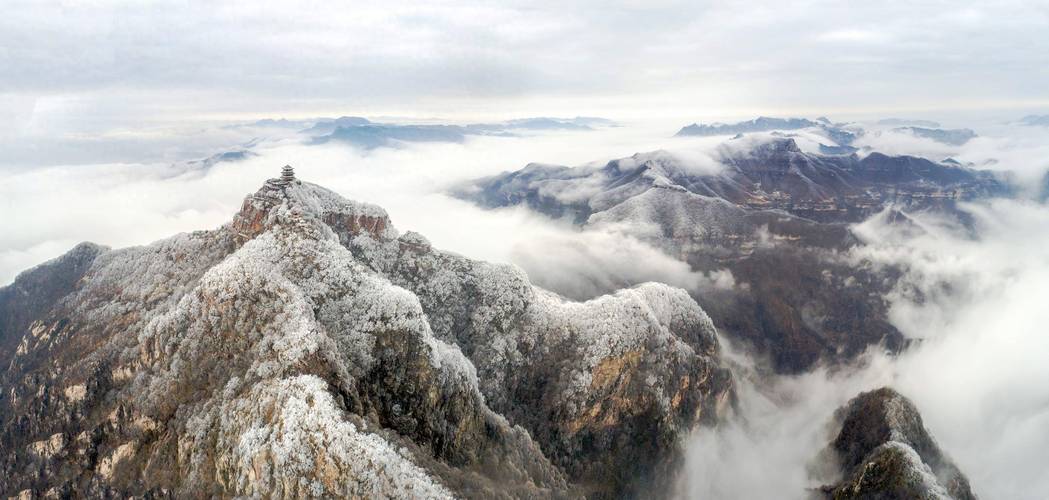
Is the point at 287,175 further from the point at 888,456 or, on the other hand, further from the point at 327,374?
the point at 888,456

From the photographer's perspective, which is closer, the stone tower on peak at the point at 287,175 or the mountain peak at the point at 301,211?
the mountain peak at the point at 301,211

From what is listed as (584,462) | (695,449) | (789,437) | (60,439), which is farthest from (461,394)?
(789,437)

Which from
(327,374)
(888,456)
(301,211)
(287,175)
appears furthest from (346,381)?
(888,456)

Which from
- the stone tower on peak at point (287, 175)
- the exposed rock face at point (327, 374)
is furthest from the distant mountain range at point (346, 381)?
the stone tower on peak at point (287, 175)

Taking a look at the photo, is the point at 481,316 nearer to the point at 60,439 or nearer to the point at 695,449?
the point at 695,449

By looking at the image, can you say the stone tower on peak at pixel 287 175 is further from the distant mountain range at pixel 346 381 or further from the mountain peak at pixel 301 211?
the distant mountain range at pixel 346 381
